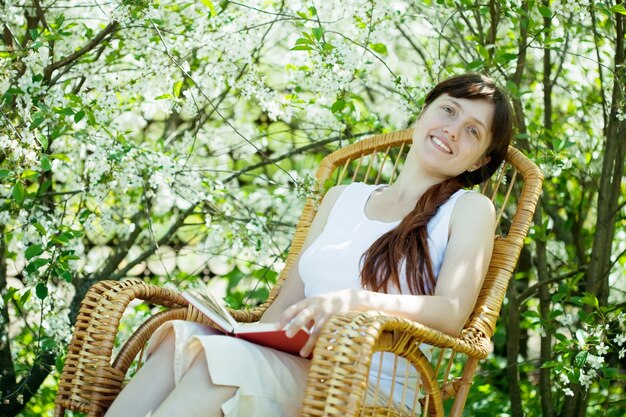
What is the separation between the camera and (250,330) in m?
1.96

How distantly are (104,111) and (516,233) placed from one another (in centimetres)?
138

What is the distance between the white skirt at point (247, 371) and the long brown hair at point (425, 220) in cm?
40

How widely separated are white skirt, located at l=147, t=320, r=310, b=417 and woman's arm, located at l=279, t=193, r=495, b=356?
80mm

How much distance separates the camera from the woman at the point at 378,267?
1.85 m

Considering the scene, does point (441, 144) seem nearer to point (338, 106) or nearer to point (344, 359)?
point (338, 106)

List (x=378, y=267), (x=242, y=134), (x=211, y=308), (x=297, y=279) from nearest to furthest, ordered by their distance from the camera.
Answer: (x=211, y=308)
(x=378, y=267)
(x=297, y=279)
(x=242, y=134)

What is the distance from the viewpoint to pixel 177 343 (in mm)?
1922

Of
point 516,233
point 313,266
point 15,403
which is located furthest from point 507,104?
point 15,403

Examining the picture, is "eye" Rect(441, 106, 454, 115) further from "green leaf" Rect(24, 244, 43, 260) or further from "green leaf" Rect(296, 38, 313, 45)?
"green leaf" Rect(24, 244, 43, 260)

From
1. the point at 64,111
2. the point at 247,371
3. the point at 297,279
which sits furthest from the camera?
the point at 64,111

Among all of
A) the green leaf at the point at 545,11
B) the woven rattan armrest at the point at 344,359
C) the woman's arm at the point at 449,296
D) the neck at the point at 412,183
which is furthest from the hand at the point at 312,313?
the green leaf at the point at 545,11

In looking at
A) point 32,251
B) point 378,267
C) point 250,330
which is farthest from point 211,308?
point 32,251

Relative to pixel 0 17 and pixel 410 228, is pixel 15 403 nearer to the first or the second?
pixel 0 17

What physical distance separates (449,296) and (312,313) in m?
0.39
